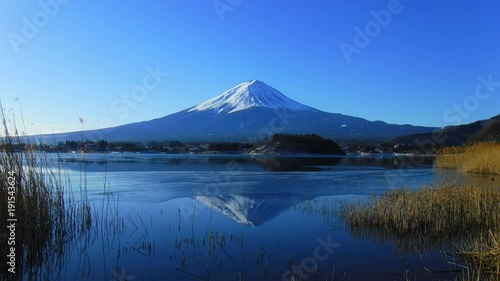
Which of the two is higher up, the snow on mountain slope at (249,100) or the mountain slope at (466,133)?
the snow on mountain slope at (249,100)

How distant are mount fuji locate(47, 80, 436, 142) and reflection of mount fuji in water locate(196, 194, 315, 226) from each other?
325 feet

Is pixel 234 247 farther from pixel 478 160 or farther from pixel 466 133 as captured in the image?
pixel 466 133

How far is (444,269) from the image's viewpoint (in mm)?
5645

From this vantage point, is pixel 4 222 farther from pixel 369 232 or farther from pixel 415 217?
pixel 415 217

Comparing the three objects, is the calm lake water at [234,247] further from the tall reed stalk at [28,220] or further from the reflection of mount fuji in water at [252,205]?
the tall reed stalk at [28,220]

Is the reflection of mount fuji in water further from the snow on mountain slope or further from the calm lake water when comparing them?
the snow on mountain slope

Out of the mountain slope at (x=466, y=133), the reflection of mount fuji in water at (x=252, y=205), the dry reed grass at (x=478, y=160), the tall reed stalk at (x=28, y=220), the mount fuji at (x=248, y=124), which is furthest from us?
A: the mount fuji at (x=248, y=124)

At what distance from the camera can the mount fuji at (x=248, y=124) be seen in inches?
4882

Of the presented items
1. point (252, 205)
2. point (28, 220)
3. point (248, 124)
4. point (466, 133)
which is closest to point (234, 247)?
point (28, 220)

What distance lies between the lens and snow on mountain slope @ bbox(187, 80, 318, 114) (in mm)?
158500

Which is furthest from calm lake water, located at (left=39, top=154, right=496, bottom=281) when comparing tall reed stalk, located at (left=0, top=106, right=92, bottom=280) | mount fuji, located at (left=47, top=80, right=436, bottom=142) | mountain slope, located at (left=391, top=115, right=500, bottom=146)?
mount fuji, located at (left=47, top=80, right=436, bottom=142)

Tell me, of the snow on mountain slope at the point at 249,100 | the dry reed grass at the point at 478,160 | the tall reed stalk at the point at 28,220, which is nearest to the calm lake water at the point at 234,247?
the tall reed stalk at the point at 28,220

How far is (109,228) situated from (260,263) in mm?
3463

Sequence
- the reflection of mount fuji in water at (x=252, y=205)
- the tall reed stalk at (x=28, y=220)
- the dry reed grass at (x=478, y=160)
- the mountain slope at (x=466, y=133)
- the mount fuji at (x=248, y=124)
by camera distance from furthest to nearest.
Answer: the mount fuji at (x=248, y=124) → the mountain slope at (x=466, y=133) → the dry reed grass at (x=478, y=160) → the reflection of mount fuji in water at (x=252, y=205) → the tall reed stalk at (x=28, y=220)
